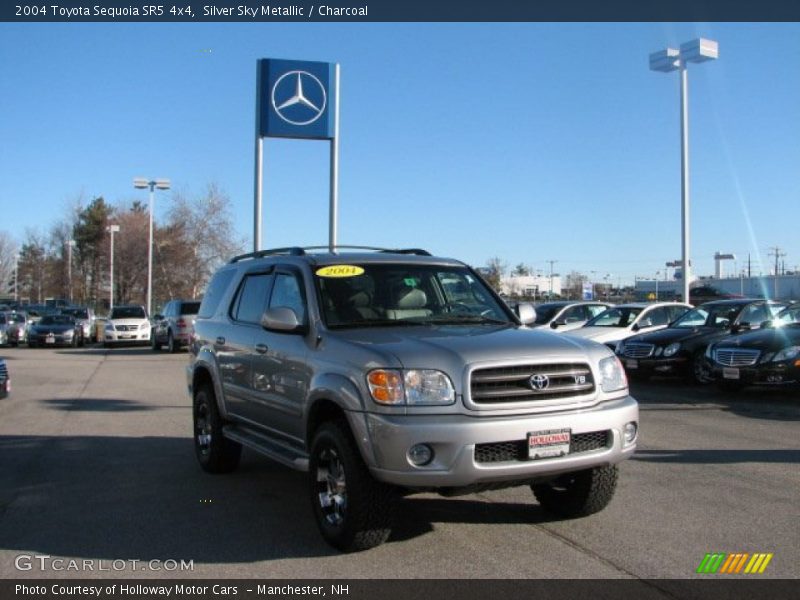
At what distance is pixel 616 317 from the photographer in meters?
18.4

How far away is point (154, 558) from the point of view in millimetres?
4980

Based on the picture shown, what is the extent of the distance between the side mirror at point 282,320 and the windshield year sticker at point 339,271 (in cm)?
53

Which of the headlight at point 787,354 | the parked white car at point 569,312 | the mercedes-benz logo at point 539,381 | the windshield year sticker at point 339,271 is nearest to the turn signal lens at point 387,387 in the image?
the mercedes-benz logo at point 539,381

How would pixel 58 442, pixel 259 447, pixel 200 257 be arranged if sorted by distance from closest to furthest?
pixel 259 447
pixel 58 442
pixel 200 257

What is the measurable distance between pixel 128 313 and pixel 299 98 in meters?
20.0

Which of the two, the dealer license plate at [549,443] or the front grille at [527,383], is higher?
the front grille at [527,383]

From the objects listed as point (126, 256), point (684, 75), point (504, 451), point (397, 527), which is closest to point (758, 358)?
point (397, 527)

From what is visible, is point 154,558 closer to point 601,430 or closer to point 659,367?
point 601,430

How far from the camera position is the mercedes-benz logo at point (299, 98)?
1472 cm

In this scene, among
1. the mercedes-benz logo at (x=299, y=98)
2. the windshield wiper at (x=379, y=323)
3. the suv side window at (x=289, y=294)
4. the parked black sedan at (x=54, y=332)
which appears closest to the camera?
the windshield wiper at (x=379, y=323)

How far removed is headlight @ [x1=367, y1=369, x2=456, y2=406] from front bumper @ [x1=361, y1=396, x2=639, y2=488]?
10 centimetres

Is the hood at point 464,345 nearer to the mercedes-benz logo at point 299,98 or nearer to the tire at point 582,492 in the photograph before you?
the tire at point 582,492
